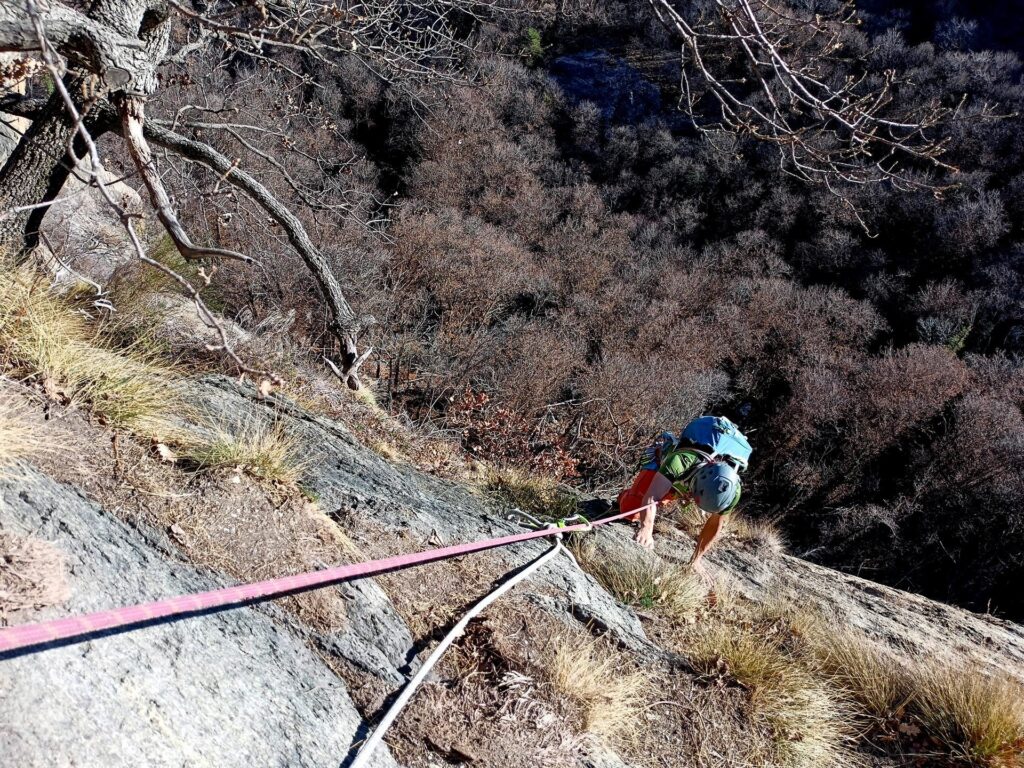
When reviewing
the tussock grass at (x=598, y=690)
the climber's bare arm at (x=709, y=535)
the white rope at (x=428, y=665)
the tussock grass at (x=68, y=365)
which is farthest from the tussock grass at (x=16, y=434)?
the climber's bare arm at (x=709, y=535)

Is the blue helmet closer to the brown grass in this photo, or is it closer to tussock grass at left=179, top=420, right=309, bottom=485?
tussock grass at left=179, top=420, right=309, bottom=485

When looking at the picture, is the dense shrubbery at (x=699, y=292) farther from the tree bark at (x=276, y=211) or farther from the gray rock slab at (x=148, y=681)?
the gray rock slab at (x=148, y=681)

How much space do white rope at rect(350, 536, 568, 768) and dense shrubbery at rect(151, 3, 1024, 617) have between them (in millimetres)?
4703

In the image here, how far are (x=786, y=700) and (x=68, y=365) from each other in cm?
346

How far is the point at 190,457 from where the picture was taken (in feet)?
9.52

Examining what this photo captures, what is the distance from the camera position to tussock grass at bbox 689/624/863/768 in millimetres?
3079

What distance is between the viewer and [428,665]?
240 cm

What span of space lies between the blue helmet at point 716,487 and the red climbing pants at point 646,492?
0.33 metres

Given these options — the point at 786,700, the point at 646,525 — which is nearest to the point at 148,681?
the point at 786,700

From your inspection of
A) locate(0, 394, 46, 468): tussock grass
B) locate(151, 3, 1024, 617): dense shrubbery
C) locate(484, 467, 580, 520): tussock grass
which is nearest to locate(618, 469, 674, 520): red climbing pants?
locate(484, 467, 580, 520): tussock grass

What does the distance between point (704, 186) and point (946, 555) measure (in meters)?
19.3

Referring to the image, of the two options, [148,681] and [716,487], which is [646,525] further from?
[148,681]

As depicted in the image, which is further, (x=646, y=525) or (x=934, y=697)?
(x=646, y=525)

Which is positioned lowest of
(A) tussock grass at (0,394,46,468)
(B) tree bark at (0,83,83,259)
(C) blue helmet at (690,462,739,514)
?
(A) tussock grass at (0,394,46,468)
